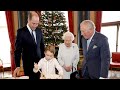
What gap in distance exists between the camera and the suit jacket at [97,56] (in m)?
1.77

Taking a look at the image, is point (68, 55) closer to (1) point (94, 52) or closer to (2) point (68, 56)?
(2) point (68, 56)

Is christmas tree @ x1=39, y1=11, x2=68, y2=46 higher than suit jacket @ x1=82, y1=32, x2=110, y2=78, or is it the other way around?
christmas tree @ x1=39, y1=11, x2=68, y2=46

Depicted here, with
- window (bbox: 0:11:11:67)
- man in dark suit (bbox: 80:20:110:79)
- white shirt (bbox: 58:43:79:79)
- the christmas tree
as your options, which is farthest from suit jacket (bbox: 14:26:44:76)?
window (bbox: 0:11:11:67)

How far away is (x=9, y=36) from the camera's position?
4.87m

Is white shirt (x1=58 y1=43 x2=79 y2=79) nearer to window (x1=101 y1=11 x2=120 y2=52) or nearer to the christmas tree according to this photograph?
the christmas tree

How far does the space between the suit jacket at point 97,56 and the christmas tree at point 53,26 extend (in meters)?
2.65

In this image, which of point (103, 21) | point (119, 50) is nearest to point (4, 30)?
point (103, 21)

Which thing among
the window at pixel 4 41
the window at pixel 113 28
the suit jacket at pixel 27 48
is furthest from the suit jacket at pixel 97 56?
the window at pixel 4 41

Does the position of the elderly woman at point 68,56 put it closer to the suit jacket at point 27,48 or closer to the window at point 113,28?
the suit jacket at point 27,48

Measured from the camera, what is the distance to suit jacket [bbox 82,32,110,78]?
5.81 ft

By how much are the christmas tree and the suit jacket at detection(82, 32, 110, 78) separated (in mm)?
2647
